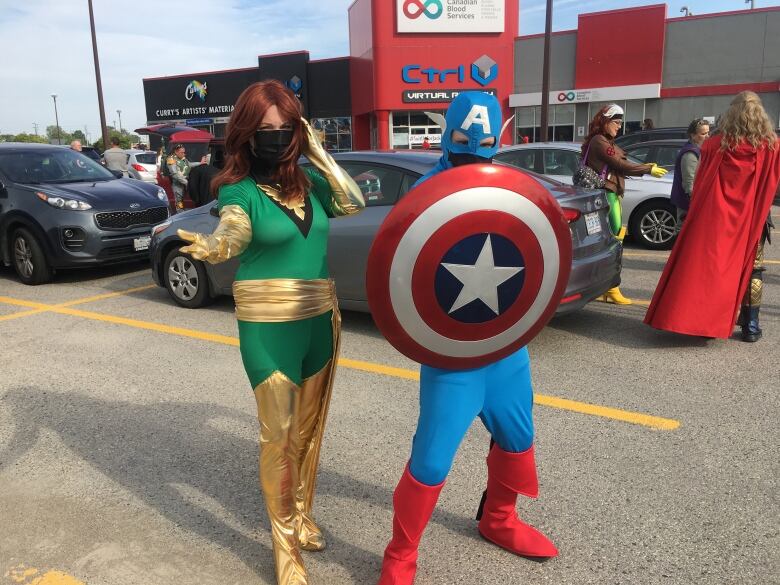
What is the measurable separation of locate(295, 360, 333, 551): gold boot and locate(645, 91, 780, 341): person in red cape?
3268mm

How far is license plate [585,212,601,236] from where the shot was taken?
5.03 metres

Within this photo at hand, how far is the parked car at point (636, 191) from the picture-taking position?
8867mm

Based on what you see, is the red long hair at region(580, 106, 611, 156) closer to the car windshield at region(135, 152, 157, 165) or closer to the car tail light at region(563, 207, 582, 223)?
the car tail light at region(563, 207, 582, 223)

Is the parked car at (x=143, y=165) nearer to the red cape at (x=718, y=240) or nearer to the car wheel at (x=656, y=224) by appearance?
the car wheel at (x=656, y=224)

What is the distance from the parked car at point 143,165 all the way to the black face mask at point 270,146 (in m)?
17.7

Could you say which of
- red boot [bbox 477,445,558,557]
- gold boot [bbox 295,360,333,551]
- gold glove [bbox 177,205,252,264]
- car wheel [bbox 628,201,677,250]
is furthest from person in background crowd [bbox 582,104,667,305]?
gold glove [bbox 177,205,252,264]

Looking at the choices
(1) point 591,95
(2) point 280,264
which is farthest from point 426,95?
(2) point 280,264

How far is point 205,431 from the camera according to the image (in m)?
3.73

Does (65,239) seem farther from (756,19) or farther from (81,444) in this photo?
(756,19)

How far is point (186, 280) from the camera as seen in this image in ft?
21.7

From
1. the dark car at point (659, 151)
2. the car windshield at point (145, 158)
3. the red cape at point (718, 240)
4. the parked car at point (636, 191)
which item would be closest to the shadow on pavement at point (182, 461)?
the red cape at point (718, 240)

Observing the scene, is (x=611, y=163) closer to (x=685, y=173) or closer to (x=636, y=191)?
(x=685, y=173)

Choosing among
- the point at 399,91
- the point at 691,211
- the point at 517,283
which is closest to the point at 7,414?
the point at 517,283

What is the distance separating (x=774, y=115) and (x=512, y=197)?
27017 millimetres
